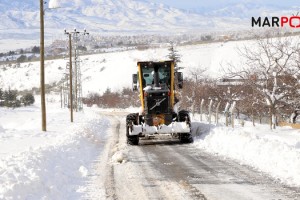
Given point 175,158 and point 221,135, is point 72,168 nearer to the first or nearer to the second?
point 175,158

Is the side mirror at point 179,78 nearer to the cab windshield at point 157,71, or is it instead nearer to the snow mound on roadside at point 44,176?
the cab windshield at point 157,71

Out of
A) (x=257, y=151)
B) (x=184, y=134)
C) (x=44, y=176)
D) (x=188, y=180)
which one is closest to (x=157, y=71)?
(x=184, y=134)

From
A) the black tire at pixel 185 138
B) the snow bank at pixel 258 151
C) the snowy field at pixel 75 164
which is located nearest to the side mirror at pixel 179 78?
the black tire at pixel 185 138

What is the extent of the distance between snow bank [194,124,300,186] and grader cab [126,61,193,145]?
1.14 m

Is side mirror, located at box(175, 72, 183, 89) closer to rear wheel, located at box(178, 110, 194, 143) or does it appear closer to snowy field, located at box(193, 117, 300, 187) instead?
rear wheel, located at box(178, 110, 194, 143)

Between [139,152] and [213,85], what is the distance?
210 ft

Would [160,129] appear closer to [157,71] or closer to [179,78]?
[179,78]

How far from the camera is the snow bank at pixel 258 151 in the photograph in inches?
444

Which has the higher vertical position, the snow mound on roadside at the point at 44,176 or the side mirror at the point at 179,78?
the side mirror at the point at 179,78

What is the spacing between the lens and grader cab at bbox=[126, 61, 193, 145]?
20.2 m

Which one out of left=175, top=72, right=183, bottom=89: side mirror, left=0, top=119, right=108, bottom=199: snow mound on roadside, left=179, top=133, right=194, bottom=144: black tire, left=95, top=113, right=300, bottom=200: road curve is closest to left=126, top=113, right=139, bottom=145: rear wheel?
left=179, top=133, right=194, bottom=144: black tire

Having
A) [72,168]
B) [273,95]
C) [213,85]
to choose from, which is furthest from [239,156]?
[213,85]

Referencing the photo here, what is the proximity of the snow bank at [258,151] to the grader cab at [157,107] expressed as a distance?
1.14 metres

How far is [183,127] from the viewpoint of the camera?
1995 cm
